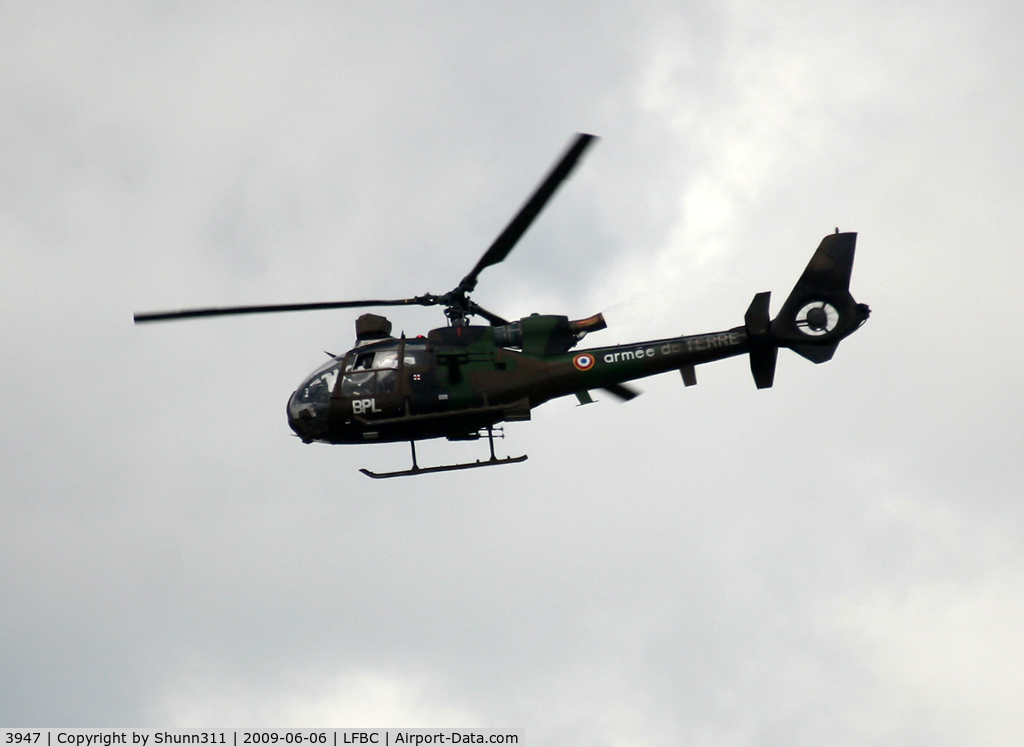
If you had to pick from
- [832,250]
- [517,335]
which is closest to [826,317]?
[832,250]

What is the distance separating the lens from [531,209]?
955 inches

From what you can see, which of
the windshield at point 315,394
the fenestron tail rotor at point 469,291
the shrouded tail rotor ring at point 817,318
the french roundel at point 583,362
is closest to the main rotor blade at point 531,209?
the fenestron tail rotor at point 469,291

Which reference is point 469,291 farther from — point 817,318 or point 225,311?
point 817,318

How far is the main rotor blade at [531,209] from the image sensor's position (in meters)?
22.5

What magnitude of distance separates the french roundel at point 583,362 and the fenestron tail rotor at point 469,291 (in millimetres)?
2113

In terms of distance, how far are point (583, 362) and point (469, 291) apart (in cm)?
332

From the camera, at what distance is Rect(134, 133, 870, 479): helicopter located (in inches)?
1100

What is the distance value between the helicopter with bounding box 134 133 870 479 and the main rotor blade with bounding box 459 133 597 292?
968mm

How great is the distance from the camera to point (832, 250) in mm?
30141

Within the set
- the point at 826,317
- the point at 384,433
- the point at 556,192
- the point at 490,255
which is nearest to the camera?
the point at 556,192

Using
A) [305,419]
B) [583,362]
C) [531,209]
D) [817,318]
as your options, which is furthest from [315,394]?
[817,318]

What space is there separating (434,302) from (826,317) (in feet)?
33.0

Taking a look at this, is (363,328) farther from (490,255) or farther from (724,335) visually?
(724,335)

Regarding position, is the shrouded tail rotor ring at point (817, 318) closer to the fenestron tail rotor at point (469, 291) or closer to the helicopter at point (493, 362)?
the helicopter at point (493, 362)
